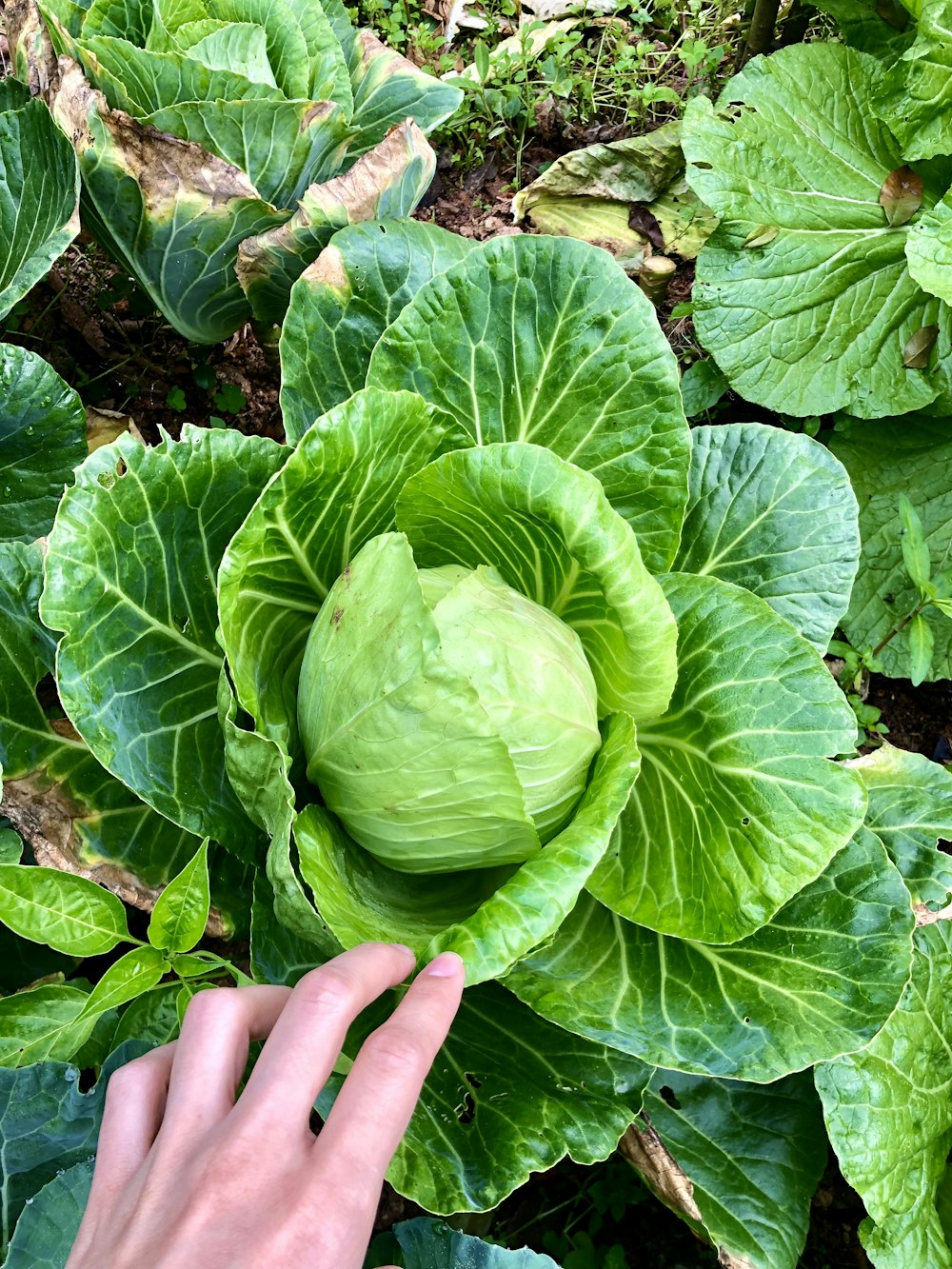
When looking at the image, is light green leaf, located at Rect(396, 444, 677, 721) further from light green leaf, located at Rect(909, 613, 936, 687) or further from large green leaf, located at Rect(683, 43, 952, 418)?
large green leaf, located at Rect(683, 43, 952, 418)

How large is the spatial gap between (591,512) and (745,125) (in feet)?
6.68

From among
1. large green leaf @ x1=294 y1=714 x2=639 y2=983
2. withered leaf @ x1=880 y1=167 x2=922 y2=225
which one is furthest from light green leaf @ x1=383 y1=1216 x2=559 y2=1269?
withered leaf @ x1=880 y1=167 x2=922 y2=225

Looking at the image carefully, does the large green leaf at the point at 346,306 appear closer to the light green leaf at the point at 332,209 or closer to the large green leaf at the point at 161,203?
the light green leaf at the point at 332,209

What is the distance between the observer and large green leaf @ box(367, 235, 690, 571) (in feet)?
6.07

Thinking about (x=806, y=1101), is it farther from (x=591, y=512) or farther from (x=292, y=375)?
(x=292, y=375)

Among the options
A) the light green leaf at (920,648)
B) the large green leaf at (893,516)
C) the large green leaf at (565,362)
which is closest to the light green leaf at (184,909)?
the large green leaf at (565,362)

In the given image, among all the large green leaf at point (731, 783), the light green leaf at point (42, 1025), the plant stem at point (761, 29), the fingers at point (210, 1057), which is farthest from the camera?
the plant stem at point (761, 29)

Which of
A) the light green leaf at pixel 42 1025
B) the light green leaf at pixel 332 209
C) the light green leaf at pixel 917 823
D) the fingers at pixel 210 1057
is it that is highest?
the light green leaf at pixel 332 209

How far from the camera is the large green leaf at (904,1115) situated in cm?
189

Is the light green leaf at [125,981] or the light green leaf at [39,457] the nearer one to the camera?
the light green leaf at [125,981]

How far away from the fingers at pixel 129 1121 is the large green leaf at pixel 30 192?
1.64m

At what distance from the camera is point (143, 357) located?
3037 millimetres

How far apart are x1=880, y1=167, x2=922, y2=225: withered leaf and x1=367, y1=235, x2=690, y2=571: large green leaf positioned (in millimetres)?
1554

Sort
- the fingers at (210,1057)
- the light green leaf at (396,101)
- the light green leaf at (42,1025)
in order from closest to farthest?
the fingers at (210,1057) < the light green leaf at (42,1025) < the light green leaf at (396,101)
